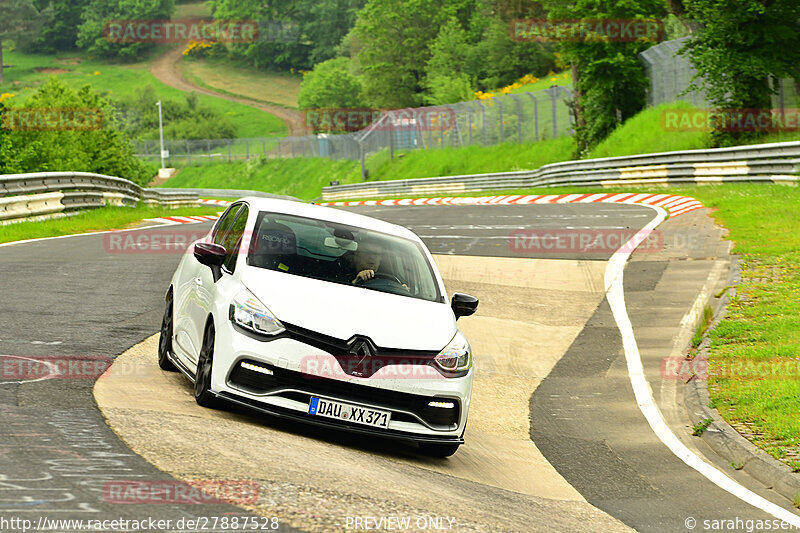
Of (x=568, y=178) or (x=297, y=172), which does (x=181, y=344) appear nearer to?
(x=568, y=178)

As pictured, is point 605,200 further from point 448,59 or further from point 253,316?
point 448,59

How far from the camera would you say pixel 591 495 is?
24.1ft

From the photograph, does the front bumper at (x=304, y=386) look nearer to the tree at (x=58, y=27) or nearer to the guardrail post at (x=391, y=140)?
the guardrail post at (x=391, y=140)

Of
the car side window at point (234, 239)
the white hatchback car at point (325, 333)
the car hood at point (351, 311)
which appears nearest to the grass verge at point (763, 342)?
the white hatchback car at point (325, 333)

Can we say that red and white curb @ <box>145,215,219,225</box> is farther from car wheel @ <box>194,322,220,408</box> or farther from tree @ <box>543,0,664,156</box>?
tree @ <box>543,0,664,156</box>

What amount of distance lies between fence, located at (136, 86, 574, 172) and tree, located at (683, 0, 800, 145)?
14.8m

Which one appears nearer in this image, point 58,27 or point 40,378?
point 40,378

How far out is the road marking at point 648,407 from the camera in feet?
23.5

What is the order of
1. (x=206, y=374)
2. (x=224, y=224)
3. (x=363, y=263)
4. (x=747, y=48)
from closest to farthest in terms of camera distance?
(x=206, y=374) → (x=363, y=263) → (x=224, y=224) → (x=747, y=48)

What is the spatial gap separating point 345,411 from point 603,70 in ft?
132

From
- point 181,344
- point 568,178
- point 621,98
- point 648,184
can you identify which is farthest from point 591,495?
point 621,98

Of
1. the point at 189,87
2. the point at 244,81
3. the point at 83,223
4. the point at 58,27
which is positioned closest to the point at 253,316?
the point at 83,223

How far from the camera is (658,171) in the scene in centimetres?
3309

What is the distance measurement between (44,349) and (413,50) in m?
99.4
